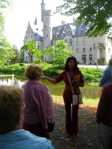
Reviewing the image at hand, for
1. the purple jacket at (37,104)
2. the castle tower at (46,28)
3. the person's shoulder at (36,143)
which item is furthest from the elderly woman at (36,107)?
the castle tower at (46,28)

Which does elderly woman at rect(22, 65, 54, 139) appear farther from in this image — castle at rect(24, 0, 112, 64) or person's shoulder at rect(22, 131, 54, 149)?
castle at rect(24, 0, 112, 64)

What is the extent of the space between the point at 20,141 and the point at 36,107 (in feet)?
4.93

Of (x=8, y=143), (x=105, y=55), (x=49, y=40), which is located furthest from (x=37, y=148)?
(x=49, y=40)

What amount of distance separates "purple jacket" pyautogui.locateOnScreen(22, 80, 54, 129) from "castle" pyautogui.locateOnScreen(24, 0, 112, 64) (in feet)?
129

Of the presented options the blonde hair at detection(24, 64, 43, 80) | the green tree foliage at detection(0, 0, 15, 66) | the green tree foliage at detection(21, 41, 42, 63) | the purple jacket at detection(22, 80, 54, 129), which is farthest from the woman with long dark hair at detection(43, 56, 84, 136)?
the green tree foliage at detection(21, 41, 42, 63)

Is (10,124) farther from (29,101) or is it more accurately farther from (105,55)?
(105,55)

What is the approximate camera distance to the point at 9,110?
3.48 ft

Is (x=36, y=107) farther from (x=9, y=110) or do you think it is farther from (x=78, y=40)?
(x=78, y=40)

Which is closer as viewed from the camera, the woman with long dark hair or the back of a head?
the back of a head

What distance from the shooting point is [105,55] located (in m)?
46.1

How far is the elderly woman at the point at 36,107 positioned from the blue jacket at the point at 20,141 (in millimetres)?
1409

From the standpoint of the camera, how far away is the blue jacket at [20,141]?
3.43 feet

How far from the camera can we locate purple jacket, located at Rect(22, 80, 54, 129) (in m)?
2.52

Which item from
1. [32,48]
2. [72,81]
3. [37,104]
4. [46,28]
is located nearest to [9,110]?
[37,104]
